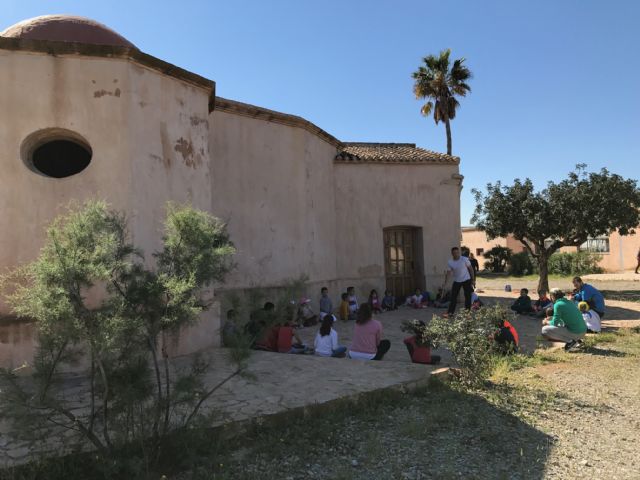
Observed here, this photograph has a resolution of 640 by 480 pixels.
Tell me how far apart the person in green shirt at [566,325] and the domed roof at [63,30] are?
8012 millimetres

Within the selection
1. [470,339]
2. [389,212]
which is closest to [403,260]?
[389,212]

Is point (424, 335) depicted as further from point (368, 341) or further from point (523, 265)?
point (523, 265)

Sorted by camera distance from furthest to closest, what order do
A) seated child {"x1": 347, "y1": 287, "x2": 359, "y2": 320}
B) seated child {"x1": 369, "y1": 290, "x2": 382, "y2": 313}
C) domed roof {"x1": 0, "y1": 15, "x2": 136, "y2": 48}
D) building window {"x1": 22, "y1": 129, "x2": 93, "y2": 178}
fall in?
seated child {"x1": 369, "y1": 290, "x2": 382, "y2": 313} → seated child {"x1": 347, "y1": 287, "x2": 359, "y2": 320} → domed roof {"x1": 0, "y1": 15, "x2": 136, "y2": 48} → building window {"x1": 22, "y1": 129, "x2": 93, "y2": 178}

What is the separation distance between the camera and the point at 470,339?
5996 mm

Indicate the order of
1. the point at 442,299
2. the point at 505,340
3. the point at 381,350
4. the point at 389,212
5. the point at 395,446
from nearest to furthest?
the point at 395,446, the point at 381,350, the point at 505,340, the point at 442,299, the point at 389,212

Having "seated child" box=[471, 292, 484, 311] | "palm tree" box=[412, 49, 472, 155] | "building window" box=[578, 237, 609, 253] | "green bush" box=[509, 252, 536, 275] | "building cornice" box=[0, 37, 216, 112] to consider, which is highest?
"palm tree" box=[412, 49, 472, 155]

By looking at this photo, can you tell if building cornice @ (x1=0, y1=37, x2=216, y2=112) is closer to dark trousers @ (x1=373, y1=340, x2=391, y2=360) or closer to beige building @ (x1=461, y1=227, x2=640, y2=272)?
dark trousers @ (x1=373, y1=340, x2=391, y2=360)

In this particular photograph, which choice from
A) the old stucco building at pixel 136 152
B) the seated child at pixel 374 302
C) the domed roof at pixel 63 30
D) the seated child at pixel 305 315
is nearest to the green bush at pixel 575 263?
the seated child at pixel 374 302

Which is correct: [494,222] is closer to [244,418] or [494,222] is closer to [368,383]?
[368,383]

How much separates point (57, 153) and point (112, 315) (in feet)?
13.7

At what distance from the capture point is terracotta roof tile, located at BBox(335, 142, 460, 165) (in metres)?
13.1

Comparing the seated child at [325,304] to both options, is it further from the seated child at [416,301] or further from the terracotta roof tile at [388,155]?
the terracotta roof tile at [388,155]

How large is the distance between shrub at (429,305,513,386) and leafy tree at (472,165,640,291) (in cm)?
1004

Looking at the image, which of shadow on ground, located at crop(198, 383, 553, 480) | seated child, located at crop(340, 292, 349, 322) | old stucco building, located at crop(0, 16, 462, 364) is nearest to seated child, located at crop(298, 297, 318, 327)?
old stucco building, located at crop(0, 16, 462, 364)
